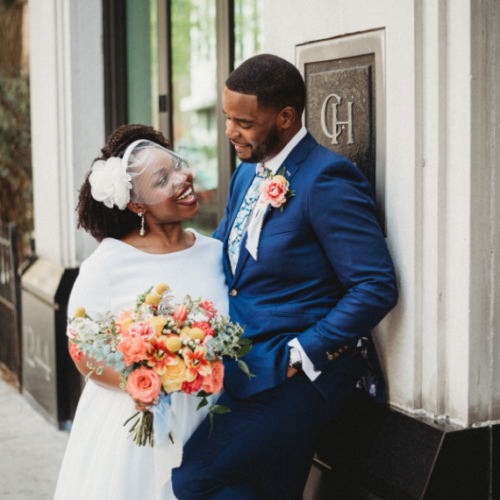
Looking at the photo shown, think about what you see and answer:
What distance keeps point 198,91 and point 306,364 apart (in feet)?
13.2

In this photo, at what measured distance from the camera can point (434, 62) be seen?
2359 millimetres

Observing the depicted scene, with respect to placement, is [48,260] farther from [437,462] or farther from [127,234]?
[437,462]

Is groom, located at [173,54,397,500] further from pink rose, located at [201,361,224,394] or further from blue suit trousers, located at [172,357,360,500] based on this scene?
pink rose, located at [201,361,224,394]

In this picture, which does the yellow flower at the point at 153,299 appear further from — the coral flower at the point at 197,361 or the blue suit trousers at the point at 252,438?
the blue suit trousers at the point at 252,438

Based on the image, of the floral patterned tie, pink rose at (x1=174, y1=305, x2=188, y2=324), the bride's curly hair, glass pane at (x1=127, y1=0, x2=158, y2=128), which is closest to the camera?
pink rose at (x1=174, y1=305, x2=188, y2=324)

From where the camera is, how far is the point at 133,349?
2.08 m

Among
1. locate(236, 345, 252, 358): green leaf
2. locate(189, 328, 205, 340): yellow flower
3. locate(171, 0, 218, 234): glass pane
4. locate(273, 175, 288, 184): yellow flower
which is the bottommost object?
locate(236, 345, 252, 358): green leaf

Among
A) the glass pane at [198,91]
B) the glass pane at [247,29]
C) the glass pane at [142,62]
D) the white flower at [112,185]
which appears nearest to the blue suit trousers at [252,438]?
the white flower at [112,185]

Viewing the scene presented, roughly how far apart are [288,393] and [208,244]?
80 cm

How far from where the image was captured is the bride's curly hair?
273 cm

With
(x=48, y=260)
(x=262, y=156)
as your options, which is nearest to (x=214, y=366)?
(x=262, y=156)

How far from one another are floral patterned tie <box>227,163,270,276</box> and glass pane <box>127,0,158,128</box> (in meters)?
3.15

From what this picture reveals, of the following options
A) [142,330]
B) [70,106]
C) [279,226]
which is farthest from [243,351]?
[70,106]

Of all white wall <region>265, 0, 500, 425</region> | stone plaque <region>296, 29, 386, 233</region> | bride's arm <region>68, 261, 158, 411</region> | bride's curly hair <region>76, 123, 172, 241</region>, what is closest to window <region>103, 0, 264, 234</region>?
stone plaque <region>296, 29, 386, 233</region>
